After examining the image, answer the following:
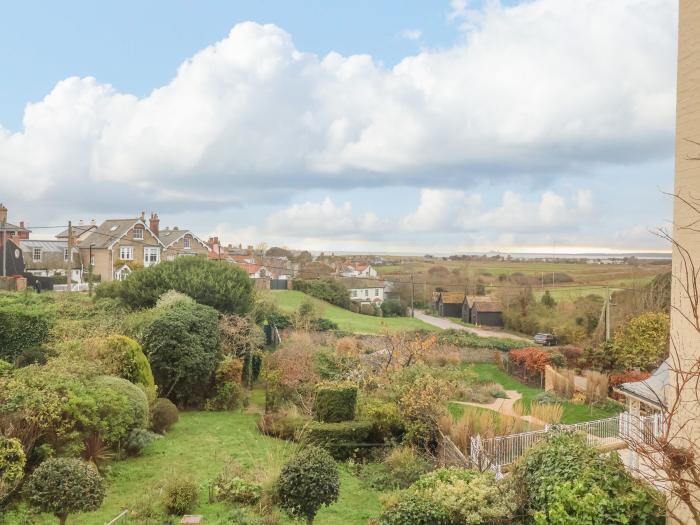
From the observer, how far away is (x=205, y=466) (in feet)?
40.1

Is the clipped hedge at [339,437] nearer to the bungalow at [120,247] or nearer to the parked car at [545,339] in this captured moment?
the parked car at [545,339]

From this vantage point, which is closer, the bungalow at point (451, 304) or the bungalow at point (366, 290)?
the bungalow at point (451, 304)

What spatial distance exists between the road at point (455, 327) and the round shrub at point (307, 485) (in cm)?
2794

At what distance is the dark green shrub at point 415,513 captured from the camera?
26.9 ft

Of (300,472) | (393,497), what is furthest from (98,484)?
(393,497)

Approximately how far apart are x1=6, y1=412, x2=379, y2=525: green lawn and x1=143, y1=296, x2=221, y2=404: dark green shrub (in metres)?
1.11

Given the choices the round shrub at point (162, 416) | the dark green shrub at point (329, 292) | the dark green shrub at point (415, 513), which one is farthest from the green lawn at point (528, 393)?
the dark green shrub at point (329, 292)

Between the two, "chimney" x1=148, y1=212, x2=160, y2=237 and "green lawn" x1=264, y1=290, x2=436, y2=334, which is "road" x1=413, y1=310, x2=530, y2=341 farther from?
"chimney" x1=148, y1=212, x2=160, y2=237

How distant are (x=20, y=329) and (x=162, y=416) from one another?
6145 mm

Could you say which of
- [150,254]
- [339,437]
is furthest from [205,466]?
[150,254]

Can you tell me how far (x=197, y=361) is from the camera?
17000 millimetres

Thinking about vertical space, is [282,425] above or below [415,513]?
below

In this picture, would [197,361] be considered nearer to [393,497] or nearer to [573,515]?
[393,497]

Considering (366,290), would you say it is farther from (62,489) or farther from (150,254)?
(62,489)
